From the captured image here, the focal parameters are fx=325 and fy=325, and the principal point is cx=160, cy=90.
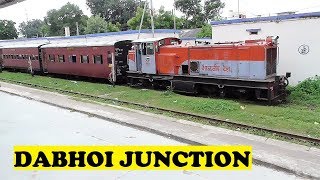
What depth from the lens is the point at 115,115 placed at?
13.9 metres

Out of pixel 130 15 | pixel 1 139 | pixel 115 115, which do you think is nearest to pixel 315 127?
pixel 115 115

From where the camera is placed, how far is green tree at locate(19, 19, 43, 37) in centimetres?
12381

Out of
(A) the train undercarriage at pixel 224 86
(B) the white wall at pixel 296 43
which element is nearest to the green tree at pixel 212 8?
(B) the white wall at pixel 296 43

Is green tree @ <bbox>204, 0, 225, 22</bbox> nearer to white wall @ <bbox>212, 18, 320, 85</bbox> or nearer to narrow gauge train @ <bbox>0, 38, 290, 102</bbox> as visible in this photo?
narrow gauge train @ <bbox>0, 38, 290, 102</bbox>

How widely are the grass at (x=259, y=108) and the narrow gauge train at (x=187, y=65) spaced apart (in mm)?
896

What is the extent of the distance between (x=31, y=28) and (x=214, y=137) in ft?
437

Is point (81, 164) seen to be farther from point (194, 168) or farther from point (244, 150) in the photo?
point (244, 150)

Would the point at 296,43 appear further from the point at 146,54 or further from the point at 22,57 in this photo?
the point at 22,57

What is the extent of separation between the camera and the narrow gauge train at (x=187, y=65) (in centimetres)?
1536

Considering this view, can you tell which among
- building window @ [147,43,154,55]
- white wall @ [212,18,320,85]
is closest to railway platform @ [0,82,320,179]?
building window @ [147,43,154,55]

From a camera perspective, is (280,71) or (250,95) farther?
(280,71)

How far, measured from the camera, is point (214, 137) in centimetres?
1038

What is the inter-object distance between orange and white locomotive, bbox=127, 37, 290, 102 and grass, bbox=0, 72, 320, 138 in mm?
842

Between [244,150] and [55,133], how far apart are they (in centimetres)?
651
